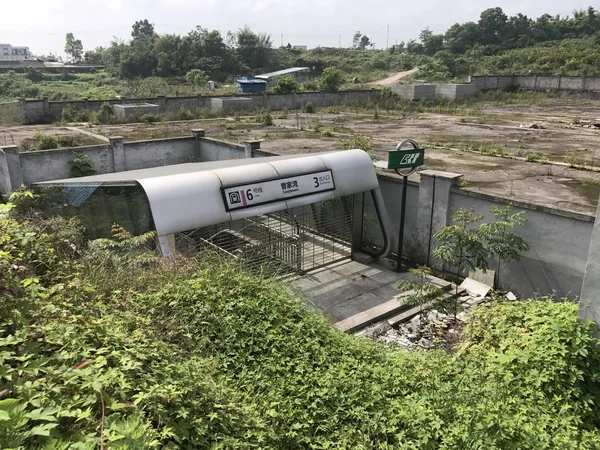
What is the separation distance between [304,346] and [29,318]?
322cm

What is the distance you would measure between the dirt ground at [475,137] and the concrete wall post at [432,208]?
1.58 meters

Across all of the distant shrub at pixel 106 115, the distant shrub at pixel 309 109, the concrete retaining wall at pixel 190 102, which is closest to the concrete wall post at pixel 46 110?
the concrete retaining wall at pixel 190 102

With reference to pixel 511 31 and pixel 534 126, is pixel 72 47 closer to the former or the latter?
pixel 511 31

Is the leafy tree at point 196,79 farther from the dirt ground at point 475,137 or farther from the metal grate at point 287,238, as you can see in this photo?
the metal grate at point 287,238

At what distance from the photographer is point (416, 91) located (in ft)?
154

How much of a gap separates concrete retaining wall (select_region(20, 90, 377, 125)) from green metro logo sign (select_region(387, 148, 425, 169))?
26143 millimetres

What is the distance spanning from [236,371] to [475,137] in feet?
78.1

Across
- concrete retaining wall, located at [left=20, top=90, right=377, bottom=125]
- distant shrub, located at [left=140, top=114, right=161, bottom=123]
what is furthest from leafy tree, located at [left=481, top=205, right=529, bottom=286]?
concrete retaining wall, located at [left=20, top=90, right=377, bottom=125]

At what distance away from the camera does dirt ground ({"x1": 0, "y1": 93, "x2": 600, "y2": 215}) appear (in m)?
15.4

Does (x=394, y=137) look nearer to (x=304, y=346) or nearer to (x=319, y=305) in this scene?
(x=319, y=305)

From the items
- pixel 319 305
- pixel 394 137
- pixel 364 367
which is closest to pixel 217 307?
pixel 364 367

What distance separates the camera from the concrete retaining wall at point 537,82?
49844mm

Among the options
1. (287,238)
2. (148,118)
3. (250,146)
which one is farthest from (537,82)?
(287,238)

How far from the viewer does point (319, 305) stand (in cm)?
1127
